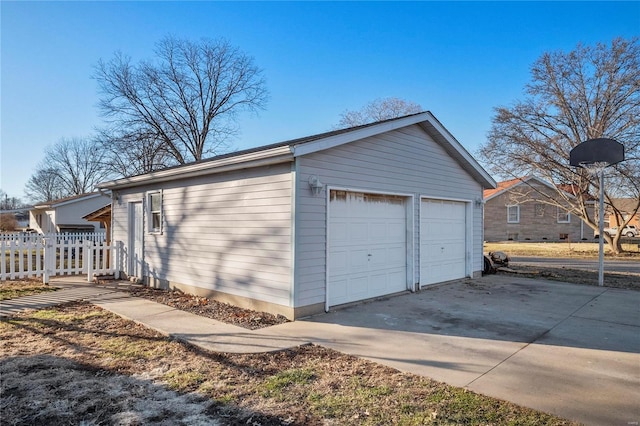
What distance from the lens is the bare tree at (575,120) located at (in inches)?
712

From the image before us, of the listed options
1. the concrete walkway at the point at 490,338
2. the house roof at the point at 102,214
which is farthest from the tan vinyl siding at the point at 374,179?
the house roof at the point at 102,214

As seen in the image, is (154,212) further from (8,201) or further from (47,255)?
(8,201)

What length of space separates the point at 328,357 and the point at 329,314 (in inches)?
78.9

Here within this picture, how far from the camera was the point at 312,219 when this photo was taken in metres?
6.35

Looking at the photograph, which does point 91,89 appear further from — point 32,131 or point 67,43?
point 67,43

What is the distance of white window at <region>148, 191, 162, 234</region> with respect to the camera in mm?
9523

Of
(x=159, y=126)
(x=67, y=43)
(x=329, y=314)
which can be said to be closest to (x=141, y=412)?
(x=329, y=314)

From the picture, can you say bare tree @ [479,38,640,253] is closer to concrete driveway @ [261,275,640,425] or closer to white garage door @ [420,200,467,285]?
white garage door @ [420,200,467,285]

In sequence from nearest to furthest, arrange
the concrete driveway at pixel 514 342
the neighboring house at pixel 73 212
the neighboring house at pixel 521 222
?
1. the concrete driveway at pixel 514 342
2. the neighboring house at pixel 73 212
3. the neighboring house at pixel 521 222

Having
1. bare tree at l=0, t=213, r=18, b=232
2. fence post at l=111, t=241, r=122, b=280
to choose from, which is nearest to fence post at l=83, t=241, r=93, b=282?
fence post at l=111, t=241, r=122, b=280

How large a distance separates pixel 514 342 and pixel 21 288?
34.7ft

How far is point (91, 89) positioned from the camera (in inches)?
899

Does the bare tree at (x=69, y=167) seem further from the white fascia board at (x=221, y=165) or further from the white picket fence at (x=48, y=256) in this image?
the white fascia board at (x=221, y=165)

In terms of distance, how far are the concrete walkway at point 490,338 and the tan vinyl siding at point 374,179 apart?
0.91m
